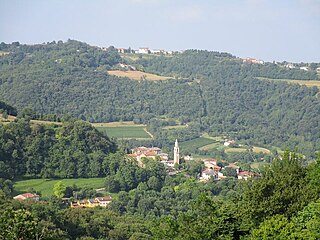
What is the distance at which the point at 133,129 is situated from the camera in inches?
2650

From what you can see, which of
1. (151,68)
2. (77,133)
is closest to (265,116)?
(151,68)

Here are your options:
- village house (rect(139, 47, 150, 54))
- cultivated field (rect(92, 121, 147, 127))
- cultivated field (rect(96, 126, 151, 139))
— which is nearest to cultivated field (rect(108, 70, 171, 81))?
cultivated field (rect(92, 121, 147, 127))

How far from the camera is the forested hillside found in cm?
6781

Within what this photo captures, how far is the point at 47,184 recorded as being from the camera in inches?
1264

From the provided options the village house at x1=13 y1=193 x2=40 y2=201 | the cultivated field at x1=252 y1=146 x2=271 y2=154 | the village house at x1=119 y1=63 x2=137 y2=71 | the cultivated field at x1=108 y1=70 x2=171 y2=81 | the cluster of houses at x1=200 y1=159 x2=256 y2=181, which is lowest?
the cultivated field at x1=252 y1=146 x2=271 y2=154

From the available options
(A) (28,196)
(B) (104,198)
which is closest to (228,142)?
(B) (104,198)

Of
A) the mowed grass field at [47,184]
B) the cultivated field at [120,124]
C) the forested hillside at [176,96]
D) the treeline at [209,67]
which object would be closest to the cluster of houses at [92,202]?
the mowed grass field at [47,184]

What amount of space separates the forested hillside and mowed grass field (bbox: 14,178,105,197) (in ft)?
97.4

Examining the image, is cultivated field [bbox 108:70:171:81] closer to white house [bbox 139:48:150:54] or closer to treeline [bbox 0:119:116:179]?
white house [bbox 139:48:150:54]

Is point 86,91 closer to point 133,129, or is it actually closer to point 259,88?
point 133,129

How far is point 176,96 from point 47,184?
49.0 m

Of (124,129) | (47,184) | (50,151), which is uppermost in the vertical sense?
(50,151)

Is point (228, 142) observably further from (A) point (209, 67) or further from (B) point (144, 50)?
(B) point (144, 50)

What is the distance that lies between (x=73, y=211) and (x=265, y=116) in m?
59.7
